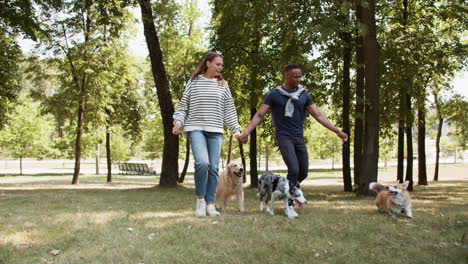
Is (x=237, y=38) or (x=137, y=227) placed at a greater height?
(x=237, y=38)

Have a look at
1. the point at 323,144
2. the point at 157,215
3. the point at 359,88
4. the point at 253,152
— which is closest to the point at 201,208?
the point at 157,215

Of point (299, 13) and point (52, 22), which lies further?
point (52, 22)

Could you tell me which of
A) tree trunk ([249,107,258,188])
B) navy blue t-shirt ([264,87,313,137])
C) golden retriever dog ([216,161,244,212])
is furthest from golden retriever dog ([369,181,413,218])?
tree trunk ([249,107,258,188])

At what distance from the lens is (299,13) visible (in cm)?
1053

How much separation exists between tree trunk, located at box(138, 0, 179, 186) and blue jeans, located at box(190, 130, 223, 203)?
8.66m

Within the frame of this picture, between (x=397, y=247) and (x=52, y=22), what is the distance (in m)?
18.2

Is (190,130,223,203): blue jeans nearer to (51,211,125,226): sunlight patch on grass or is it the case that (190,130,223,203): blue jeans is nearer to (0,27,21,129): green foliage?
(51,211,125,226): sunlight patch on grass

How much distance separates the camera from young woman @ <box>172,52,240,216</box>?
6.07 metres

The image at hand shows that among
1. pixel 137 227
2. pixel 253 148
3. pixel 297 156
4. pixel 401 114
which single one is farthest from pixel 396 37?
pixel 137 227

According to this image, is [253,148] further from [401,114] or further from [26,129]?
[26,129]

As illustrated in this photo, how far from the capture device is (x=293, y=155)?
20.2 ft

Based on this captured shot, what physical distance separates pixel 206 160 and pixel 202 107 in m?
0.79

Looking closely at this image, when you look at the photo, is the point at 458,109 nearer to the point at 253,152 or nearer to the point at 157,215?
the point at 253,152

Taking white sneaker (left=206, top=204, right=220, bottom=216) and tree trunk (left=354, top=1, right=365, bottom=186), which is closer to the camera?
white sneaker (left=206, top=204, right=220, bottom=216)
